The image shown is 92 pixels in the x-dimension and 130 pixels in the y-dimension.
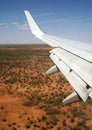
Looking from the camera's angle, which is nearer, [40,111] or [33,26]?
[33,26]

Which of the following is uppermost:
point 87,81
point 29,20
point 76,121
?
point 29,20

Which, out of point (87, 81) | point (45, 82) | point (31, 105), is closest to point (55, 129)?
point (31, 105)

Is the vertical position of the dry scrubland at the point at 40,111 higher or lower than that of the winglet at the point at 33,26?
lower

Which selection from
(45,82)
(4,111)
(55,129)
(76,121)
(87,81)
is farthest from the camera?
(45,82)

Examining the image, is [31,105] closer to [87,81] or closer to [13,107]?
[13,107]

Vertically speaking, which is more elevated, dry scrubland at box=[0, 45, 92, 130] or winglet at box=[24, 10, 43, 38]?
winglet at box=[24, 10, 43, 38]

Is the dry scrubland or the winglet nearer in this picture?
the winglet

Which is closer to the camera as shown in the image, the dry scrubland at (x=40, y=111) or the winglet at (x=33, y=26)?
the winglet at (x=33, y=26)

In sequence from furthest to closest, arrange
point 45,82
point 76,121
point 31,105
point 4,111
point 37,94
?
point 45,82 → point 37,94 → point 31,105 → point 4,111 → point 76,121

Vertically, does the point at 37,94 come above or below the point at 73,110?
above

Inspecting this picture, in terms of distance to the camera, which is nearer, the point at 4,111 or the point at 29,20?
the point at 29,20

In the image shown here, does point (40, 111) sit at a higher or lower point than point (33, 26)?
lower
